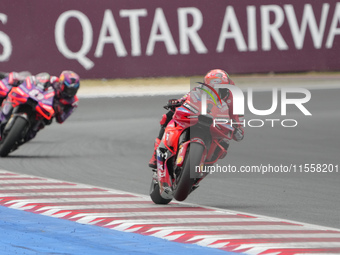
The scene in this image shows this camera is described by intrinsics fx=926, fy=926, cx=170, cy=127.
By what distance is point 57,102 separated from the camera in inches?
555

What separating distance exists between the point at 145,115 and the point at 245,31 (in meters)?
5.05

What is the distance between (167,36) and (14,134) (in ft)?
34.2

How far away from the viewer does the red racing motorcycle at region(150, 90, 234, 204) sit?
8.55 m

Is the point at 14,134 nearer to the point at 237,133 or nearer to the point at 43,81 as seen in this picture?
the point at 43,81

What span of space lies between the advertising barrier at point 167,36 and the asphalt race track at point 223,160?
1.90 meters

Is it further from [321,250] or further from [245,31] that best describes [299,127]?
[321,250]

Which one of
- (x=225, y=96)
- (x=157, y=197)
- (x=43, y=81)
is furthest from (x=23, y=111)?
(x=225, y=96)

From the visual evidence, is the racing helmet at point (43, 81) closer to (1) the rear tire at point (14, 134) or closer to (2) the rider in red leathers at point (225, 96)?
(1) the rear tire at point (14, 134)

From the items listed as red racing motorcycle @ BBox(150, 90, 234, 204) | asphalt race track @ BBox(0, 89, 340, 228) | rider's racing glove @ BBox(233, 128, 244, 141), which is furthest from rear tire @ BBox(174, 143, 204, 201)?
asphalt race track @ BBox(0, 89, 340, 228)

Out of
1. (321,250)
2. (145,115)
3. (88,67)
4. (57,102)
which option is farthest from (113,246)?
(88,67)

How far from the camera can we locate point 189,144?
8.66m

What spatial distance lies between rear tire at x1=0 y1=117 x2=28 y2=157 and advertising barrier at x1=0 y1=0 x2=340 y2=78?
9108mm

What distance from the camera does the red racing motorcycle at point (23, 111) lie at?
13539mm

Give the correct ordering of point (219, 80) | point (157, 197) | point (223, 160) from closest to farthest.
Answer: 1. point (219, 80)
2. point (157, 197)
3. point (223, 160)
